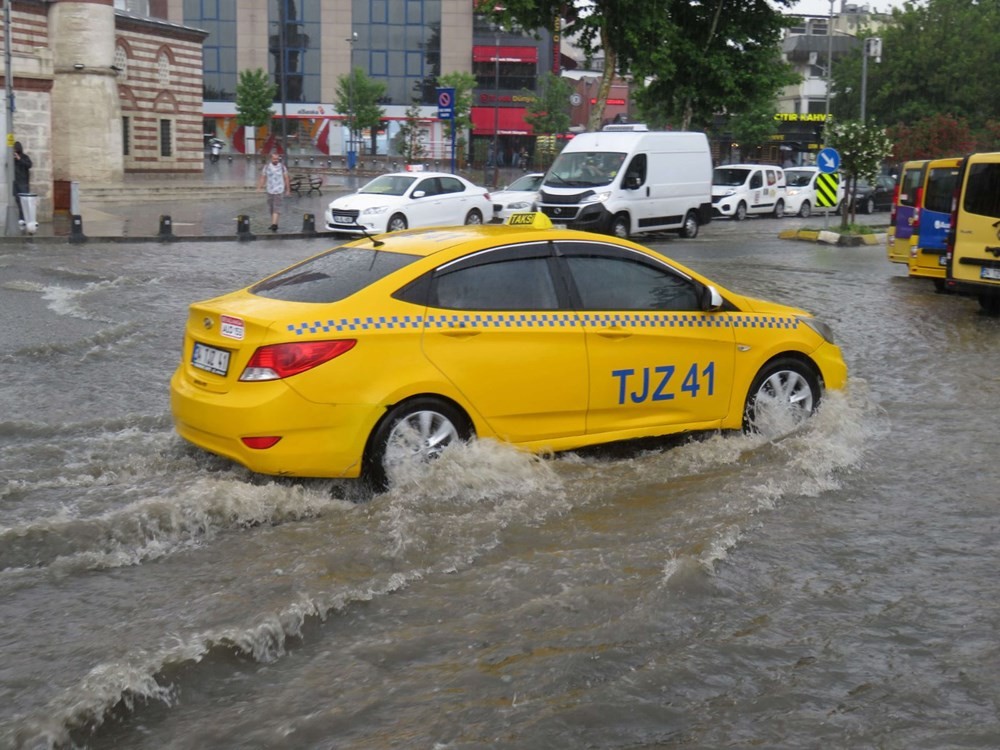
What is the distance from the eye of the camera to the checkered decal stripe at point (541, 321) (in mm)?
6707

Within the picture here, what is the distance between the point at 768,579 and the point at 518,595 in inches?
46.3

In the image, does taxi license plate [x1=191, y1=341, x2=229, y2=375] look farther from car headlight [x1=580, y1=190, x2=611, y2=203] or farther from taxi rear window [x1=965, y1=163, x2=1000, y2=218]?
car headlight [x1=580, y1=190, x2=611, y2=203]

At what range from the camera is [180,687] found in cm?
453

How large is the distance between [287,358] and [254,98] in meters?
80.1

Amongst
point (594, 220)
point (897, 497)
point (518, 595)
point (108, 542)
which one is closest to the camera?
point (518, 595)

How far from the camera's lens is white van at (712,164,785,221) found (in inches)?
1510

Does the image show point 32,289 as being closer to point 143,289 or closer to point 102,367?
point 143,289

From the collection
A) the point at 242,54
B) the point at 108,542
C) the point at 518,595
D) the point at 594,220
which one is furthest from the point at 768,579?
the point at 242,54

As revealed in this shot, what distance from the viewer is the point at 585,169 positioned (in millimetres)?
27422

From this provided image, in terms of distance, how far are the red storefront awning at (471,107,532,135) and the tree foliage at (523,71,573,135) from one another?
5841mm

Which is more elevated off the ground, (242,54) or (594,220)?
(242,54)

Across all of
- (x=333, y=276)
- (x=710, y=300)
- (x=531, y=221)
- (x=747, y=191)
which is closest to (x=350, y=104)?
(x=747, y=191)

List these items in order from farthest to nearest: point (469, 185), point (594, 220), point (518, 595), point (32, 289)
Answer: point (469, 185) < point (594, 220) < point (32, 289) < point (518, 595)

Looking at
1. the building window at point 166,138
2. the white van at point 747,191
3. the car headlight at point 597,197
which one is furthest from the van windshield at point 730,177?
the building window at point 166,138
